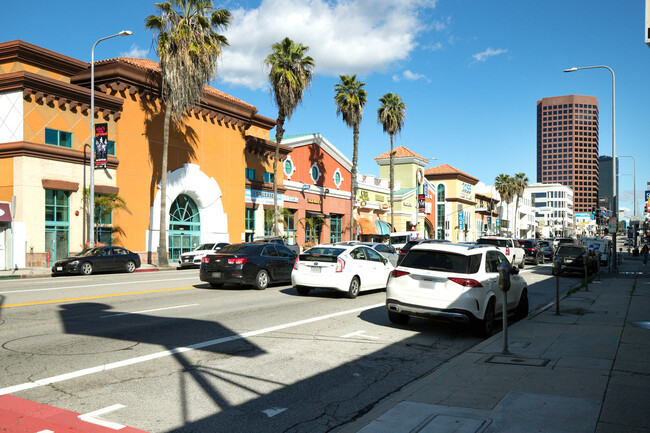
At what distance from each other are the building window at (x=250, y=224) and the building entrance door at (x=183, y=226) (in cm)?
540

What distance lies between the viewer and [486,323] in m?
10.1

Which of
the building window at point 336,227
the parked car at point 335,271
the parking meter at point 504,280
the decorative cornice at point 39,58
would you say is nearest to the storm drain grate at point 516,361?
the parking meter at point 504,280

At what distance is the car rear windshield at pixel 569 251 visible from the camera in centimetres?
2677

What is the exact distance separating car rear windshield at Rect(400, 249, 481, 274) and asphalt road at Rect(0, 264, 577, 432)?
48.9 inches

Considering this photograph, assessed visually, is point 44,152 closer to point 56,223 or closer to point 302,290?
point 56,223

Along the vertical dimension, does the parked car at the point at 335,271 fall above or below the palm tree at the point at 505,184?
below

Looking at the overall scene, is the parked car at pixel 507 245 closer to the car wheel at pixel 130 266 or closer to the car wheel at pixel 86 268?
the car wheel at pixel 130 266

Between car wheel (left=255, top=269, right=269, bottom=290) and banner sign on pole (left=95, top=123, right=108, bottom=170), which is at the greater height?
banner sign on pole (left=95, top=123, right=108, bottom=170)

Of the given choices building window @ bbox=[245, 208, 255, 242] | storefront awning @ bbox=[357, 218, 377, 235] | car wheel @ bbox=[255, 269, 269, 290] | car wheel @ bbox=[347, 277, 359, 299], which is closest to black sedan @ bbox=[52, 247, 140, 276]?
car wheel @ bbox=[255, 269, 269, 290]

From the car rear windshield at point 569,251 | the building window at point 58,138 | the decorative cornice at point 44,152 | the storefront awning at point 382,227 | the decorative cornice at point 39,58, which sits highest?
the decorative cornice at point 39,58

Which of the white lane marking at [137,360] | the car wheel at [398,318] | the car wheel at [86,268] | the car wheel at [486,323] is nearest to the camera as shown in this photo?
the white lane marking at [137,360]

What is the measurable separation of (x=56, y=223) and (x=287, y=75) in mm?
18299

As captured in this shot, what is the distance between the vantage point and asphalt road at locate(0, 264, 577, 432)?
5.65 meters

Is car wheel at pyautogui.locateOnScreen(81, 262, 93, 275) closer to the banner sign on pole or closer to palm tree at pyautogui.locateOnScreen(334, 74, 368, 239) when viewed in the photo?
the banner sign on pole
